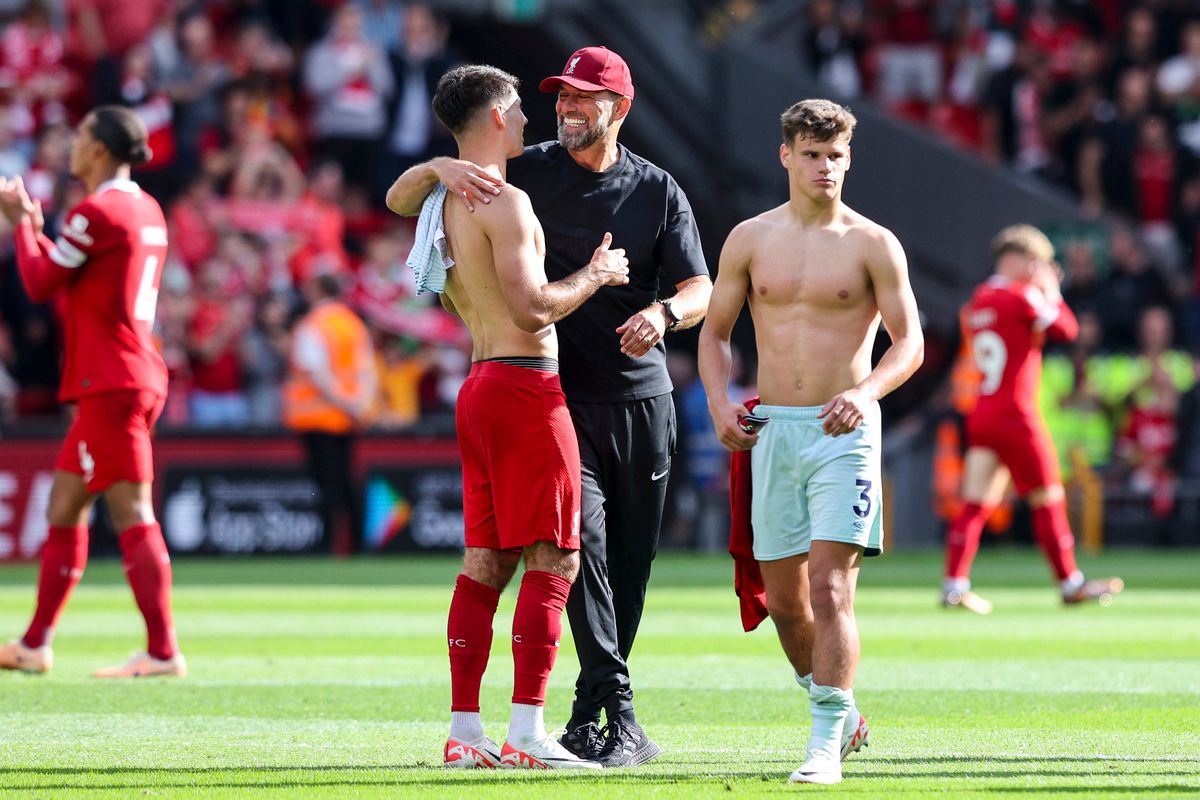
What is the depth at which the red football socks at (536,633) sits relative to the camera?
700 centimetres

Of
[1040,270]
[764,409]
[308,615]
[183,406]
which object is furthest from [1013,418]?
[183,406]

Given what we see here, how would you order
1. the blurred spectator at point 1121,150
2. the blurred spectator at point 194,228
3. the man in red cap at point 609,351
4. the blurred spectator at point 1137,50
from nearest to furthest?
1. the man in red cap at point 609,351
2. the blurred spectator at point 194,228
3. the blurred spectator at point 1121,150
4. the blurred spectator at point 1137,50

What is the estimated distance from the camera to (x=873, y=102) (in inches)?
1003

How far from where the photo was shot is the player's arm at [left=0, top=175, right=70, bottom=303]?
9.52 m

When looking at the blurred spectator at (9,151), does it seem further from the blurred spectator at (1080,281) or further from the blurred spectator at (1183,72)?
the blurred spectator at (1183,72)

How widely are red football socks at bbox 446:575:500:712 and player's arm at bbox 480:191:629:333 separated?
93cm

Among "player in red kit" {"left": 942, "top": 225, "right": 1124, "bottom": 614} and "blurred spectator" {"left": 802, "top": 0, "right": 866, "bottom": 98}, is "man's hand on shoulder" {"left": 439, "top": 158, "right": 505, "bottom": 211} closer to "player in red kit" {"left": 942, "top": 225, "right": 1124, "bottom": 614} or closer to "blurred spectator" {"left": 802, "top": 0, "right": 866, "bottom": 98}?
"player in red kit" {"left": 942, "top": 225, "right": 1124, "bottom": 614}

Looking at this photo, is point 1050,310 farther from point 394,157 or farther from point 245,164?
point 394,157

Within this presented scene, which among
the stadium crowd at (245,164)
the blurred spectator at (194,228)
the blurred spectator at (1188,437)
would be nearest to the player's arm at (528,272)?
the stadium crowd at (245,164)

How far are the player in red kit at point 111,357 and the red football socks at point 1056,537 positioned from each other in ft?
22.2

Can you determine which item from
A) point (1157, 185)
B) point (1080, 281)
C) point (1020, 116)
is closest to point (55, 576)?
point (1080, 281)

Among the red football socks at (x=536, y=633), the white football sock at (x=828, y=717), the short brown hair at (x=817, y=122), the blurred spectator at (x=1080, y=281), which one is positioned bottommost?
the white football sock at (x=828, y=717)

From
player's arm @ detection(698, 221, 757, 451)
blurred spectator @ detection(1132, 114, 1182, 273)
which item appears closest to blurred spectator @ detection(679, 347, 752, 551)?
blurred spectator @ detection(1132, 114, 1182, 273)

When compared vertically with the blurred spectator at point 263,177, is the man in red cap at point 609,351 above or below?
below
